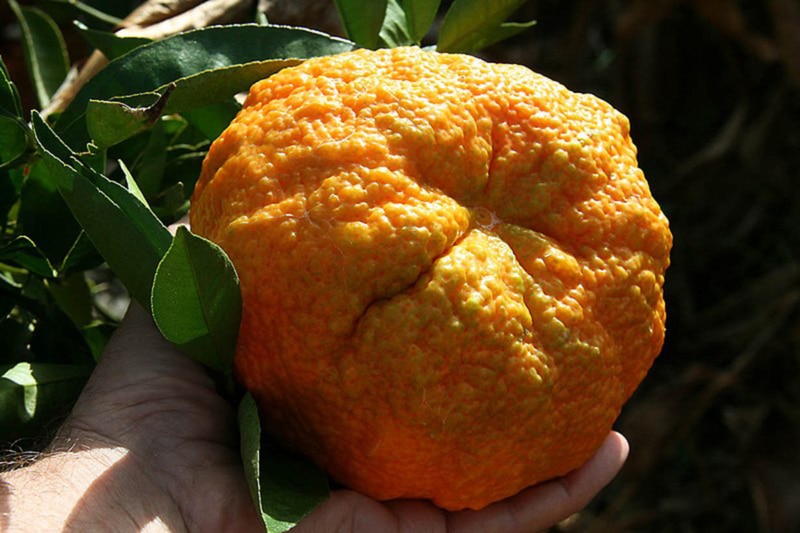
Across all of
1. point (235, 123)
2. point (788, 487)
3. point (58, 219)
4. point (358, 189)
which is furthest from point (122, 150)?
point (788, 487)

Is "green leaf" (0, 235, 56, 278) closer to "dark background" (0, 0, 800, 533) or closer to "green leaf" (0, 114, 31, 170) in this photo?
"green leaf" (0, 114, 31, 170)

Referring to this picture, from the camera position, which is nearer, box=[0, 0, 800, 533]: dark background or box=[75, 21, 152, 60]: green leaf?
box=[75, 21, 152, 60]: green leaf

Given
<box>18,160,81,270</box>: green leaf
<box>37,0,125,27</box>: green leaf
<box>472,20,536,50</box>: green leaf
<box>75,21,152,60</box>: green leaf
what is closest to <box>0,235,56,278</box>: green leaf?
<box>18,160,81,270</box>: green leaf

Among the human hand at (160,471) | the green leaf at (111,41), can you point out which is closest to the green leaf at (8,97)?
the green leaf at (111,41)

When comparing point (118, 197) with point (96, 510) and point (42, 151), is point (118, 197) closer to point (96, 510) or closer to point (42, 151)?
point (42, 151)

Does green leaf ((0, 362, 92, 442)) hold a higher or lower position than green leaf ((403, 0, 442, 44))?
lower

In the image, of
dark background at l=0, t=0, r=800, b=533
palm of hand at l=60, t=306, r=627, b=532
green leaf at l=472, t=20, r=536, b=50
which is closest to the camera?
palm of hand at l=60, t=306, r=627, b=532

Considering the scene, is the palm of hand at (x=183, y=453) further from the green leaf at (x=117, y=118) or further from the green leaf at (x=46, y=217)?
the green leaf at (x=117, y=118)
